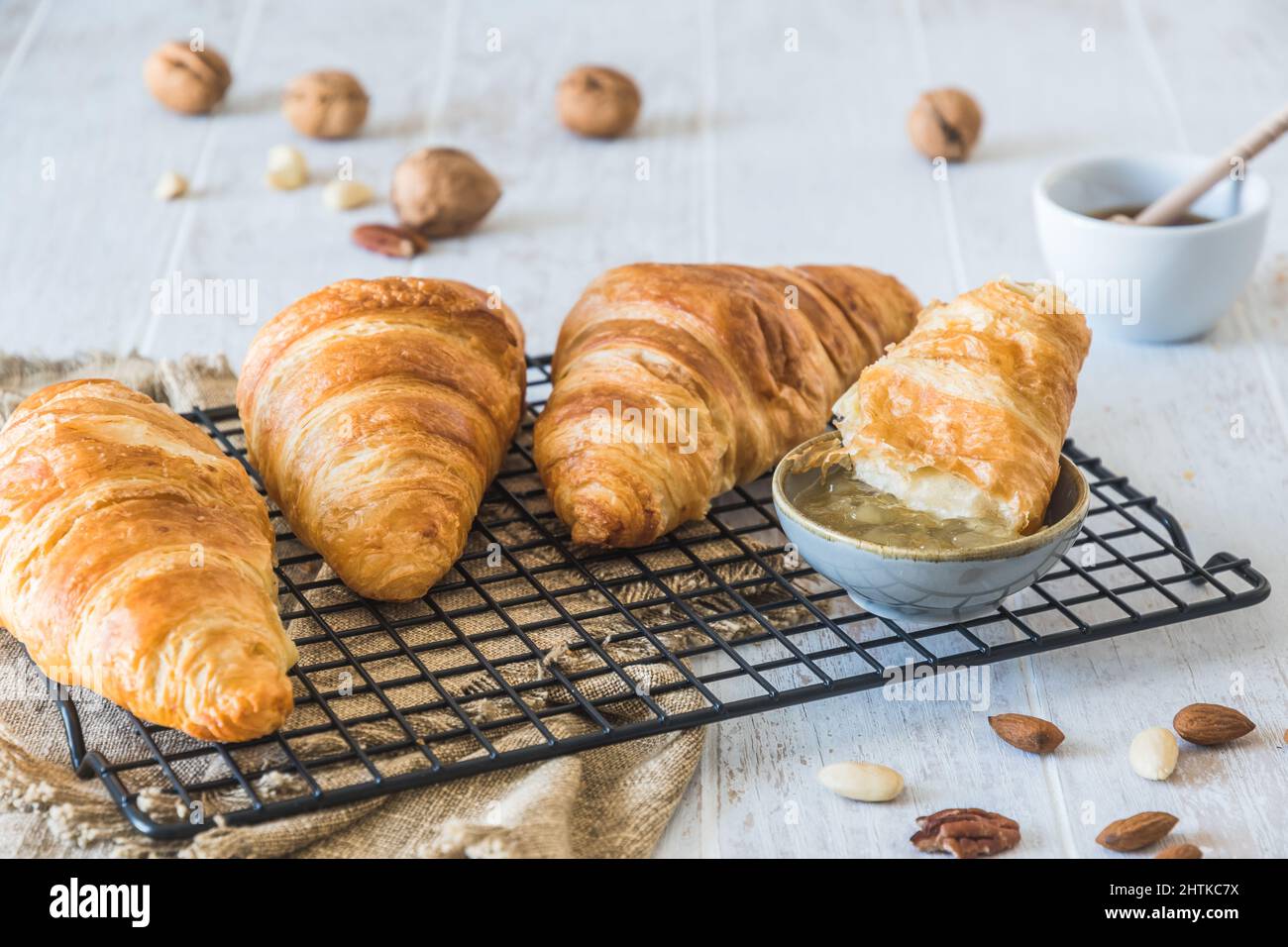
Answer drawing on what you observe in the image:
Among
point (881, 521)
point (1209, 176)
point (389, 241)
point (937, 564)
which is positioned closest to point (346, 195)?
point (389, 241)

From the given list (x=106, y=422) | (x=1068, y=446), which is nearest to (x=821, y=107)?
(x=1068, y=446)

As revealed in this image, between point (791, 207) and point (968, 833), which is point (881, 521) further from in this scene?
point (791, 207)

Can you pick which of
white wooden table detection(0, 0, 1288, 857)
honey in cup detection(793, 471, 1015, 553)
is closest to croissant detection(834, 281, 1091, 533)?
honey in cup detection(793, 471, 1015, 553)

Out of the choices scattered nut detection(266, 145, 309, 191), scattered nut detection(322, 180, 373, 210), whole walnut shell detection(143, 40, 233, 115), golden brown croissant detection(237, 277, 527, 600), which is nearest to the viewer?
golden brown croissant detection(237, 277, 527, 600)

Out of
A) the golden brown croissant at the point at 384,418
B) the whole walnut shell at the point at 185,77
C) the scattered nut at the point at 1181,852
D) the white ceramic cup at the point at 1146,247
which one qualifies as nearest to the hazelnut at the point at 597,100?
the whole walnut shell at the point at 185,77

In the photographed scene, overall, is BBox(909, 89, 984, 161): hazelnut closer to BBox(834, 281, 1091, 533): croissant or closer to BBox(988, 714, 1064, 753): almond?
BBox(834, 281, 1091, 533): croissant

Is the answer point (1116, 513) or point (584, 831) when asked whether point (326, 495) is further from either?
point (1116, 513)
